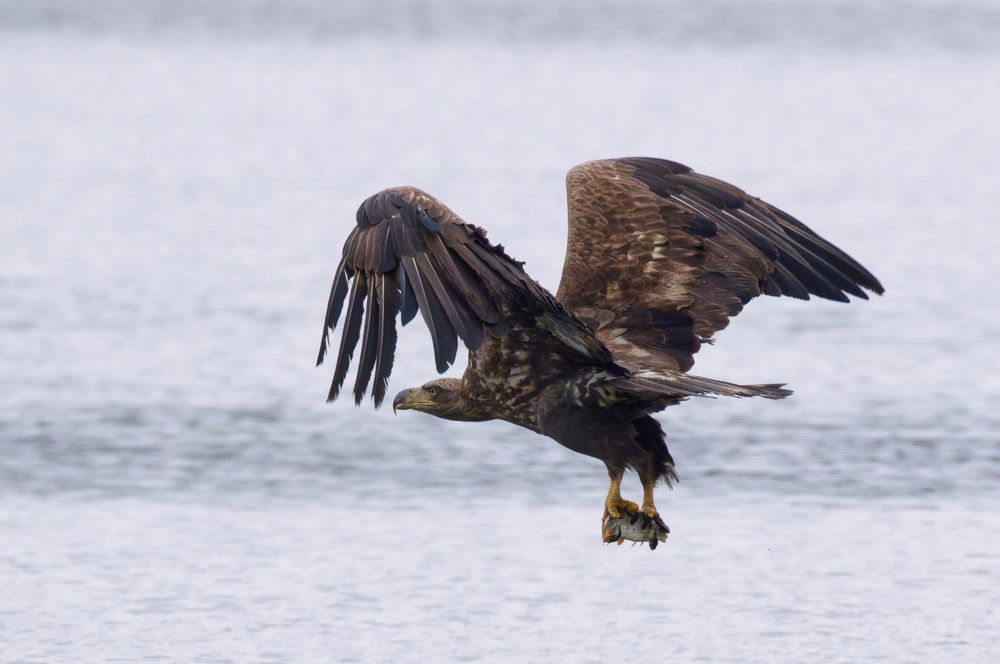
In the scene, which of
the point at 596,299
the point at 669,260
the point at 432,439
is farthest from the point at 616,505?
the point at 432,439

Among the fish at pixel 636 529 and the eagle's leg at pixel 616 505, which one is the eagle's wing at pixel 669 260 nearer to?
the eagle's leg at pixel 616 505

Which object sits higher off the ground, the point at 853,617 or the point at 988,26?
the point at 988,26

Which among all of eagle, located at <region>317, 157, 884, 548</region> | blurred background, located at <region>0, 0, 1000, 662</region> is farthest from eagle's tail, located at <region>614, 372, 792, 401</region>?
blurred background, located at <region>0, 0, 1000, 662</region>

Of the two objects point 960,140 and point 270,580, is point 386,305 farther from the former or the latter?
point 960,140

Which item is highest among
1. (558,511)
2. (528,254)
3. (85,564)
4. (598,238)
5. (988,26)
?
(988,26)

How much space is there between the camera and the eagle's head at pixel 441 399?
735 cm

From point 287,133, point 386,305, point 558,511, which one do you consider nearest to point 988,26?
point 287,133

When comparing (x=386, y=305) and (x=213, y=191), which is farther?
(x=213, y=191)

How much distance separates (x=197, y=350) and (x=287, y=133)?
45.1 feet

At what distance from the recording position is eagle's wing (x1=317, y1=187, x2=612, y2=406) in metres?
6.18

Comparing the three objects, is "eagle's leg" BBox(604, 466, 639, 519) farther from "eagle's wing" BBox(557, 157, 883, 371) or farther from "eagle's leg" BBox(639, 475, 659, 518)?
"eagle's wing" BBox(557, 157, 883, 371)

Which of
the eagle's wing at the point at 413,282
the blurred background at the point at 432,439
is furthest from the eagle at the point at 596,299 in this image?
the blurred background at the point at 432,439

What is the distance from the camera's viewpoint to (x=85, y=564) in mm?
8742

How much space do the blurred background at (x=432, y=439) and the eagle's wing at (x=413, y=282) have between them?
1.70 meters
